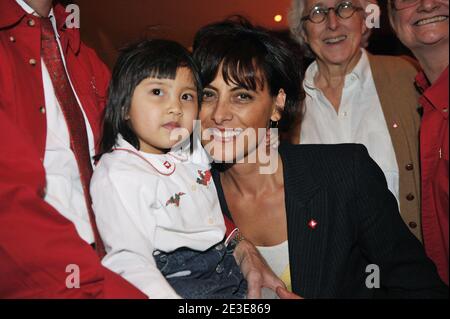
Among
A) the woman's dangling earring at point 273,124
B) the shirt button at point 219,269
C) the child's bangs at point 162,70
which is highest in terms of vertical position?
the child's bangs at point 162,70

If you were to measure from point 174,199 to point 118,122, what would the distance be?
1.21 feet

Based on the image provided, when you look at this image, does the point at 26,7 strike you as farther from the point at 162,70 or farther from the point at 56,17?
the point at 162,70

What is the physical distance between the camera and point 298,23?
9.72 feet

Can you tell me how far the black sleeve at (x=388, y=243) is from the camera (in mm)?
1637

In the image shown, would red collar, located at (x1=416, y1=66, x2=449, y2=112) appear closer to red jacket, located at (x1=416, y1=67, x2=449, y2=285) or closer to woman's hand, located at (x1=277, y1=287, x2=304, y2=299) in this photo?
red jacket, located at (x1=416, y1=67, x2=449, y2=285)

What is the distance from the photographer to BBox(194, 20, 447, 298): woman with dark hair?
1.76 metres

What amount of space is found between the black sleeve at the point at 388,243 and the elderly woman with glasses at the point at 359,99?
0.54 m

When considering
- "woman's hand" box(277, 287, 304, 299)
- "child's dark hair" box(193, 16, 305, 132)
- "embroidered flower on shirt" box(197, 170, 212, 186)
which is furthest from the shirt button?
"child's dark hair" box(193, 16, 305, 132)

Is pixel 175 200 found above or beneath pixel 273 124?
beneath

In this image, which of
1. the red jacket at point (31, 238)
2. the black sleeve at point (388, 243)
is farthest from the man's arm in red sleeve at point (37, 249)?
the black sleeve at point (388, 243)

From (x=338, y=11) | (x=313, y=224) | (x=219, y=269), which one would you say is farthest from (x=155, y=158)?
(x=338, y=11)

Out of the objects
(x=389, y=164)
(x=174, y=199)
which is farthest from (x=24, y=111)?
(x=389, y=164)

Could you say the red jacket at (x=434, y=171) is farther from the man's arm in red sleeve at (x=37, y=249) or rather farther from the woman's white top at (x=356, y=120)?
the man's arm in red sleeve at (x=37, y=249)

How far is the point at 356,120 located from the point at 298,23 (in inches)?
33.3
